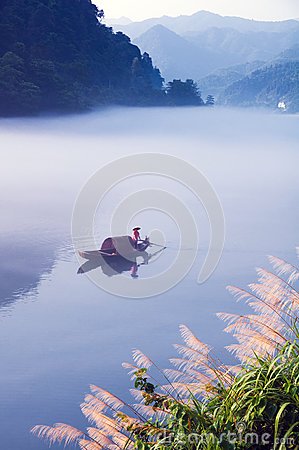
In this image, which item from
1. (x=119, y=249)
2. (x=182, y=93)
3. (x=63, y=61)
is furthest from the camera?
(x=182, y=93)

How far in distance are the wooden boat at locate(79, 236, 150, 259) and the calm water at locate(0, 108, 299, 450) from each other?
0.54 ft

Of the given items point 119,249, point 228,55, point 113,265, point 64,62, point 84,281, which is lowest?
point 84,281

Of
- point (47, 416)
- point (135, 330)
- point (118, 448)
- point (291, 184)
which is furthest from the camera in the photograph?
point (291, 184)

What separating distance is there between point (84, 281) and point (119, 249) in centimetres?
67

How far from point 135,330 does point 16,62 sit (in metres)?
14.8

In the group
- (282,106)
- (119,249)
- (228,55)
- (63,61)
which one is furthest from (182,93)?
(119,249)

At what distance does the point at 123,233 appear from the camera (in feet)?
21.1

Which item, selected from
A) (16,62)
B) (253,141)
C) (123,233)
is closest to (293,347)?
(123,233)

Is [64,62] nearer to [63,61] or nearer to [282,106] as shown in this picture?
[63,61]

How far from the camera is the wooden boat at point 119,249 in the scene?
5.33m

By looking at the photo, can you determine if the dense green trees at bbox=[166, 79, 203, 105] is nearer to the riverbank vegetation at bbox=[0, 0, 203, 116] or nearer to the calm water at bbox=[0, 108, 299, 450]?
the riverbank vegetation at bbox=[0, 0, 203, 116]

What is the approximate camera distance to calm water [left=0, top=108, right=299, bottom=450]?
9.95ft

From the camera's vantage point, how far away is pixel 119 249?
5.46 metres

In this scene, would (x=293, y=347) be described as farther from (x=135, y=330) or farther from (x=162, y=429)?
(x=135, y=330)
